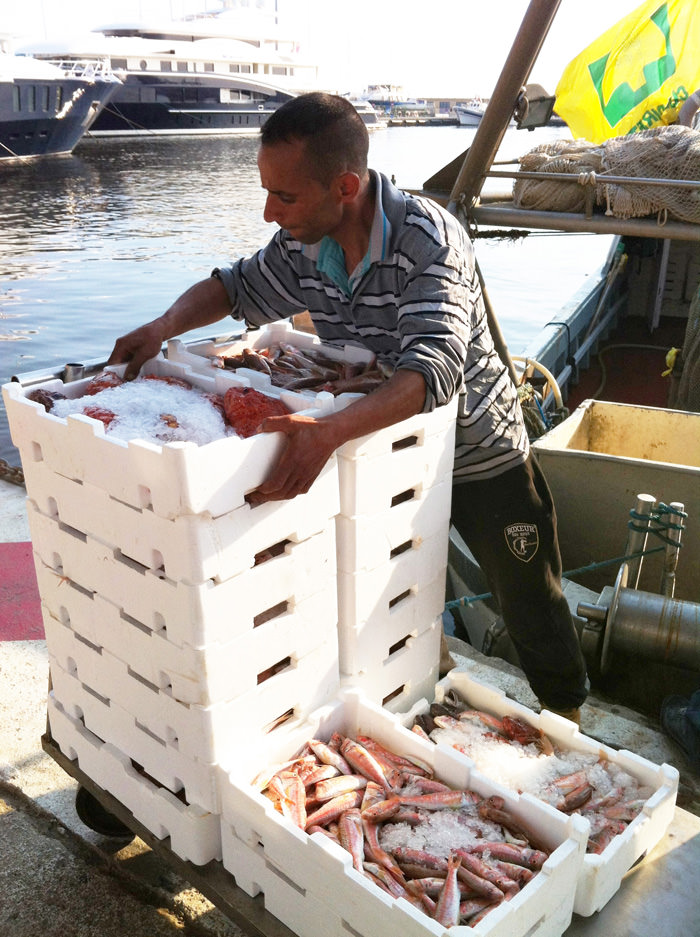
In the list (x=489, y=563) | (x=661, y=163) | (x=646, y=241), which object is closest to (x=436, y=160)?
(x=646, y=241)

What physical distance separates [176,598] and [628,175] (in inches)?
196

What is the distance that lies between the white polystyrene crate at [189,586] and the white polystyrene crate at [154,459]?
0.19 m

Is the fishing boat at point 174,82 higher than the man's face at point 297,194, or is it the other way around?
the fishing boat at point 174,82

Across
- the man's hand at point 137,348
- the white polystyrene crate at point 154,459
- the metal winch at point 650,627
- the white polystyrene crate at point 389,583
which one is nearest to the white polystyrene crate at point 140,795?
the white polystyrene crate at point 389,583

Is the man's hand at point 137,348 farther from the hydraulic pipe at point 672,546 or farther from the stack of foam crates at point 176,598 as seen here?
the hydraulic pipe at point 672,546

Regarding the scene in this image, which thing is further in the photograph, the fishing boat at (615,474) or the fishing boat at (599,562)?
the fishing boat at (615,474)

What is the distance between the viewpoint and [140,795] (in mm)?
2510

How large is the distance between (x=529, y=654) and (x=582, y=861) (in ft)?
3.69

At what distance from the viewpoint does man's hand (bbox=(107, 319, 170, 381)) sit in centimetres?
273

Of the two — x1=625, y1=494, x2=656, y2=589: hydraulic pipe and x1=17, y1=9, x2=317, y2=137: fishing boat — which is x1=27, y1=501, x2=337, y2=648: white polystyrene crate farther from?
x1=17, y1=9, x2=317, y2=137: fishing boat

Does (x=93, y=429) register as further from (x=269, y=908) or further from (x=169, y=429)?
(x=269, y=908)

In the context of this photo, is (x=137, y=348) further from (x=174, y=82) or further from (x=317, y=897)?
(x=174, y=82)

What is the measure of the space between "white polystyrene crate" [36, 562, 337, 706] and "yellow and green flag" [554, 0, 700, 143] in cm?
656

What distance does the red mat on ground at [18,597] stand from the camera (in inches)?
172
